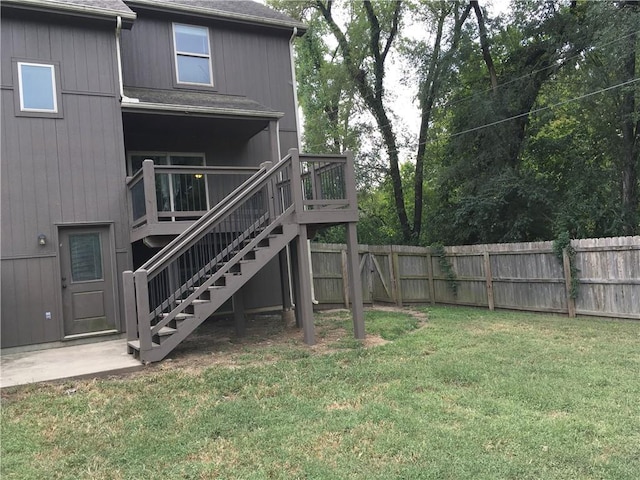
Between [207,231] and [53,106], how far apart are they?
3.84m

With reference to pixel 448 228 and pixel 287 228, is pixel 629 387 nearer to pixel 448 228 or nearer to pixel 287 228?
pixel 287 228

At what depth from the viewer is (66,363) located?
20.9 ft

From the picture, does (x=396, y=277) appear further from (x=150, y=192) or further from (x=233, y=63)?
(x=150, y=192)

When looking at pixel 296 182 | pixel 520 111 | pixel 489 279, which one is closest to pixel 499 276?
pixel 489 279

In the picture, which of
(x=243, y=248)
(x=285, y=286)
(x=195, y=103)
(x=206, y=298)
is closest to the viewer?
(x=206, y=298)

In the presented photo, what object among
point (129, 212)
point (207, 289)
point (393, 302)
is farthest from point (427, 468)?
point (393, 302)

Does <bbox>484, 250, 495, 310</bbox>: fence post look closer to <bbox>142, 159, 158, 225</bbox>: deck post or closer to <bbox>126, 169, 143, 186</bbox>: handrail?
<bbox>142, 159, 158, 225</bbox>: deck post

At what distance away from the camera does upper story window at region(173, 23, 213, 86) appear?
9984 millimetres

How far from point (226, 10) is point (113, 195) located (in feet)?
16.1

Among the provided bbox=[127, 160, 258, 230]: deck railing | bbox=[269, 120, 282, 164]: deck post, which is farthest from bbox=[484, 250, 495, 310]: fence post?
bbox=[127, 160, 258, 230]: deck railing

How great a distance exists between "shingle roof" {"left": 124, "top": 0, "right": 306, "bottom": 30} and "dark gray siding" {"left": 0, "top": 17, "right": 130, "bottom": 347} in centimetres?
171

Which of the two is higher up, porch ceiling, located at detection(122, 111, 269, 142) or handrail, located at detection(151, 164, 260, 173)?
porch ceiling, located at detection(122, 111, 269, 142)

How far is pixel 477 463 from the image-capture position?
3281mm

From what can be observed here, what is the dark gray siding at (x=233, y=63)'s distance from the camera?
9.61m
